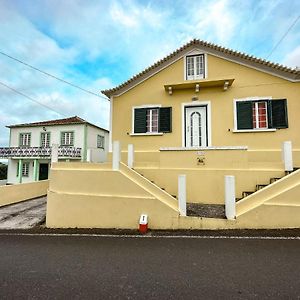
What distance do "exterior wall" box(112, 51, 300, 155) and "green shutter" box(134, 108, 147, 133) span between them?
309 millimetres

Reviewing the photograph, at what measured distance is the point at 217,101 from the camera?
1084 centimetres

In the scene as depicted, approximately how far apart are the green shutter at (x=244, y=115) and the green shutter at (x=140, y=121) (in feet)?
14.4

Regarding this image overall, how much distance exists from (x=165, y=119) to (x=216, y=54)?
3990mm

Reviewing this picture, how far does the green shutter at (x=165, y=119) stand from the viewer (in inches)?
442

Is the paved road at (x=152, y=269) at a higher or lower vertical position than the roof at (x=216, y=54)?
lower

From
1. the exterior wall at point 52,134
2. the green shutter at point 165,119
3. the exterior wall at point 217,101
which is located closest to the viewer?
the exterior wall at point 217,101

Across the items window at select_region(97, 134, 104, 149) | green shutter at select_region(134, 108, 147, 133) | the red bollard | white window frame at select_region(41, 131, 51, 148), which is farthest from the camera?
window at select_region(97, 134, 104, 149)

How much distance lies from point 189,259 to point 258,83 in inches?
351

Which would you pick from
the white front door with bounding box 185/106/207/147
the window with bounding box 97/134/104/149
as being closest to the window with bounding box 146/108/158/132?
the white front door with bounding box 185/106/207/147

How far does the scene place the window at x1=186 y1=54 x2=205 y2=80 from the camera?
11.4 m

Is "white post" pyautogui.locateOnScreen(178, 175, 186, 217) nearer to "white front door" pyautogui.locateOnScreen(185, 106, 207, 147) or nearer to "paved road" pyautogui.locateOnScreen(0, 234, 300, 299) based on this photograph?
"paved road" pyautogui.locateOnScreen(0, 234, 300, 299)

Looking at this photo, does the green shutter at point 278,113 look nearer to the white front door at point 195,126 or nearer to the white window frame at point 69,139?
the white front door at point 195,126

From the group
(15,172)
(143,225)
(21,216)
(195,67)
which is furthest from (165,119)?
(15,172)

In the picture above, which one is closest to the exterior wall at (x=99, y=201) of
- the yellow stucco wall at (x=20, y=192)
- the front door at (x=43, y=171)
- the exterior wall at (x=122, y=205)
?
the exterior wall at (x=122, y=205)
